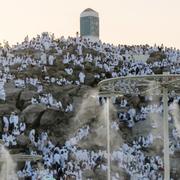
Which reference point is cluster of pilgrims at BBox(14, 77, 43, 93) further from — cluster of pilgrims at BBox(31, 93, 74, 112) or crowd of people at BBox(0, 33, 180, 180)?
cluster of pilgrims at BBox(31, 93, 74, 112)

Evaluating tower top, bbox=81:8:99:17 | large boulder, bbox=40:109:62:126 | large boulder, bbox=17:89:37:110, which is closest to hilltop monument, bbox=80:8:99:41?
tower top, bbox=81:8:99:17

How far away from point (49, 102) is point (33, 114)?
223 cm

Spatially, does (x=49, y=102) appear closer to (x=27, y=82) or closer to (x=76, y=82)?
(x=27, y=82)

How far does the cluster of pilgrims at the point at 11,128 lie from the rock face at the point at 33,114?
1.61 meters

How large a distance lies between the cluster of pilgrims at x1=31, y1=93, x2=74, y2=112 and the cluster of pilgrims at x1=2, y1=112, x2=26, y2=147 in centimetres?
373

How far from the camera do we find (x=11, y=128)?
55250 millimetres

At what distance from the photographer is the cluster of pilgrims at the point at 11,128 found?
5359cm

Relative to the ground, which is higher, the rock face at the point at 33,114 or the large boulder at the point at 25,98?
the large boulder at the point at 25,98

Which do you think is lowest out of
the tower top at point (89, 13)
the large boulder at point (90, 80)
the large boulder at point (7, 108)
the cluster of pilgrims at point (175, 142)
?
the cluster of pilgrims at point (175, 142)

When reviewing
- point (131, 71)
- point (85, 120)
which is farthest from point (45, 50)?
point (85, 120)

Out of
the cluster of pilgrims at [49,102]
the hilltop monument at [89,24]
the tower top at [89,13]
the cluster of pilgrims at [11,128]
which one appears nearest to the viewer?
the cluster of pilgrims at [11,128]

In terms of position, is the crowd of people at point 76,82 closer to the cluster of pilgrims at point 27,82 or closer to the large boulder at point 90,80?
the cluster of pilgrims at point 27,82

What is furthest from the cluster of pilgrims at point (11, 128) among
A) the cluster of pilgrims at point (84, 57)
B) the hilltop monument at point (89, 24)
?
the hilltop monument at point (89, 24)

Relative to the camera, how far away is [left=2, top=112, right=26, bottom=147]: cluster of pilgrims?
53594 mm
